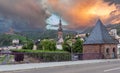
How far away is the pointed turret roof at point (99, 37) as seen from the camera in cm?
4894

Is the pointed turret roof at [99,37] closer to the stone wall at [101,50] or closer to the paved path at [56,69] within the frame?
the stone wall at [101,50]

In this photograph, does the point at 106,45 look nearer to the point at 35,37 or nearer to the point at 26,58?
the point at 26,58

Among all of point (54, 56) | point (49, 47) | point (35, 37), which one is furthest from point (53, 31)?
point (54, 56)

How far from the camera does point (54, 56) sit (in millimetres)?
34312

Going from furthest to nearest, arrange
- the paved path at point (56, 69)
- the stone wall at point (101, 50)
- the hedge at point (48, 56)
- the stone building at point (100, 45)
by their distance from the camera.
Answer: the stone building at point (100, 45) → the stone wall at point (101, 50) → the hedge at point (48, 56) → the paved path at point (56, 69)

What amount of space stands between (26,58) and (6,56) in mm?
3525

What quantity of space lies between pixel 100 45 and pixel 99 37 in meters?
1.90

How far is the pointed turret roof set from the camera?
1927 inches

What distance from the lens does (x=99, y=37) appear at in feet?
163

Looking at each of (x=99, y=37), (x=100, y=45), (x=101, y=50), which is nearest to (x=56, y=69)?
(x=101, y=50)

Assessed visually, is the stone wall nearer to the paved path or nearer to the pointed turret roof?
the pointed turret roof

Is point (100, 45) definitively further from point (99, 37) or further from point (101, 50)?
point (99, 37)

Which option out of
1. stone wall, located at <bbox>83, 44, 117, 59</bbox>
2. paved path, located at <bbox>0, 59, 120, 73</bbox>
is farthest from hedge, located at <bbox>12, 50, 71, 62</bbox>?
stone wall, located at <bbox>83, 44, 117, 59</bbox>

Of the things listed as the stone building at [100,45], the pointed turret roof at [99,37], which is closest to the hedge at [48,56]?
the stone building at [100,45]
